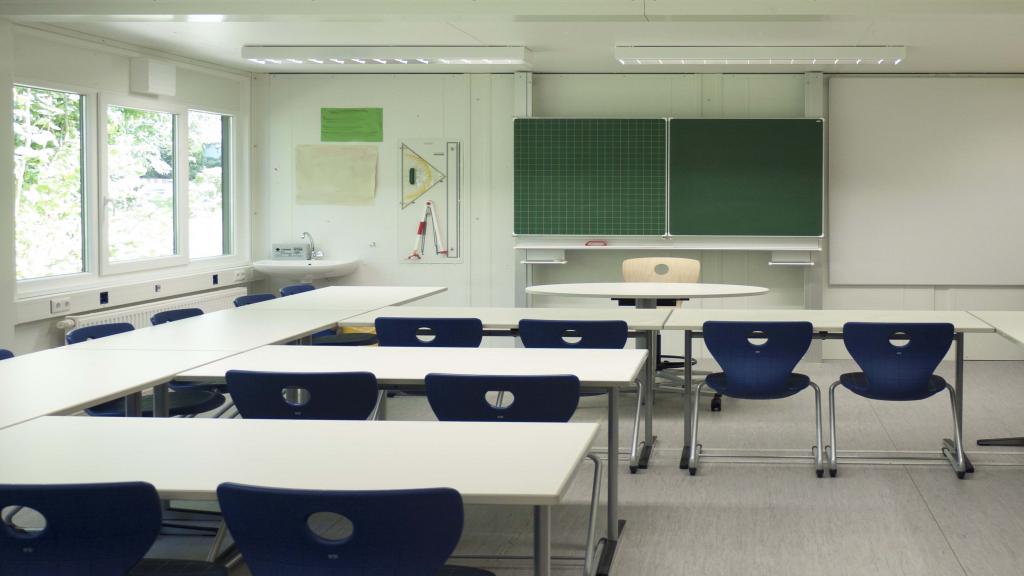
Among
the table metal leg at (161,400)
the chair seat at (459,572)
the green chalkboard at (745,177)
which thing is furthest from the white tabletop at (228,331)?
the green chalkboard at (745,177)

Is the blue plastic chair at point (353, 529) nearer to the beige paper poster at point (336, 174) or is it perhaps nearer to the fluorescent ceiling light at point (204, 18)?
the fluorescent ceiling light at point (204, 18)

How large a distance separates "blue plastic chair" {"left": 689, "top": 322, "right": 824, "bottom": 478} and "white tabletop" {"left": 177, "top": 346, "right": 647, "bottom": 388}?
0.91 m

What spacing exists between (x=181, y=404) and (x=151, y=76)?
3.48 metres

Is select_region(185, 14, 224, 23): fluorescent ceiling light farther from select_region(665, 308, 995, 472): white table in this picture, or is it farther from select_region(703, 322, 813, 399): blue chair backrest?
select_region(703, 322, 813, 399): blue chair backrest

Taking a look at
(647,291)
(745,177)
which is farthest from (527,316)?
(745,177)

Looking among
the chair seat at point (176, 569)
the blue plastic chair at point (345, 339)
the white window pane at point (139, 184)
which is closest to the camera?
the chair seat at point (176, 569)

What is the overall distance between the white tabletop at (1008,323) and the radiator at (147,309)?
196 inches

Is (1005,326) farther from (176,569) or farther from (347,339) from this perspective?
(176,569)

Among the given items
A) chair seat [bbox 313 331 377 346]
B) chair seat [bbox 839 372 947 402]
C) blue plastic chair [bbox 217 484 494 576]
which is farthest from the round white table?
blue plastic chair [bbox 217 484 494 576]

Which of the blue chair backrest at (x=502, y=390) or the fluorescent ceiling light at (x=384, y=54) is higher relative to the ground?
the fluorescent ceiling light at (x=384, y=54)

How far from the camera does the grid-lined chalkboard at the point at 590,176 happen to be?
8.95 metres

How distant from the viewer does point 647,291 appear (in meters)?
6.92

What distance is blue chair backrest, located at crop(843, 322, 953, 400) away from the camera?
4.92 metres

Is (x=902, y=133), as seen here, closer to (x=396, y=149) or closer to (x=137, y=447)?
(x=396, y=149)
